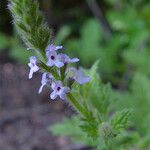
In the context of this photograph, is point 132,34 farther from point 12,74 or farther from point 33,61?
point 33,61

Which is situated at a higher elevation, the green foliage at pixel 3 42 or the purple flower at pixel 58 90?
the green foliage at pixel 3 42

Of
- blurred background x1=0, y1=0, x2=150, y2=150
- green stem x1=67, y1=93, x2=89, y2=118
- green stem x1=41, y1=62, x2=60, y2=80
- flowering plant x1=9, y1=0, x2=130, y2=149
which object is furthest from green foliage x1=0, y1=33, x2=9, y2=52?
green stem x1=41, y1=62, x2=60, y2=80

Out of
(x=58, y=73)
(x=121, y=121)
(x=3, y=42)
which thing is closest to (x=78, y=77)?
(x=58, y=73)

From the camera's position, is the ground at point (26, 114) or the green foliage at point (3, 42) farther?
the green foliage at point (3, 42)

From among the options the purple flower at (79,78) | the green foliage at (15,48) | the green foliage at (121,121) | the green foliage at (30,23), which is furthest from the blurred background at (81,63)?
the green foliage at (30,23)

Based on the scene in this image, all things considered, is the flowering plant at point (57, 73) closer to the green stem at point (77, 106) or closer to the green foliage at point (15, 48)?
the green stem at point (77, 106)

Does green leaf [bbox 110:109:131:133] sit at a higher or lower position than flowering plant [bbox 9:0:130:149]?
lower

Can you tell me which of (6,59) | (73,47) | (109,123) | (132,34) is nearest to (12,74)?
(6,59)

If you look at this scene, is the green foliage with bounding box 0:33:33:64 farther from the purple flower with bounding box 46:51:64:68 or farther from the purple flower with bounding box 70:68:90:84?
the purple flower with bounding box 46:51:64:68
